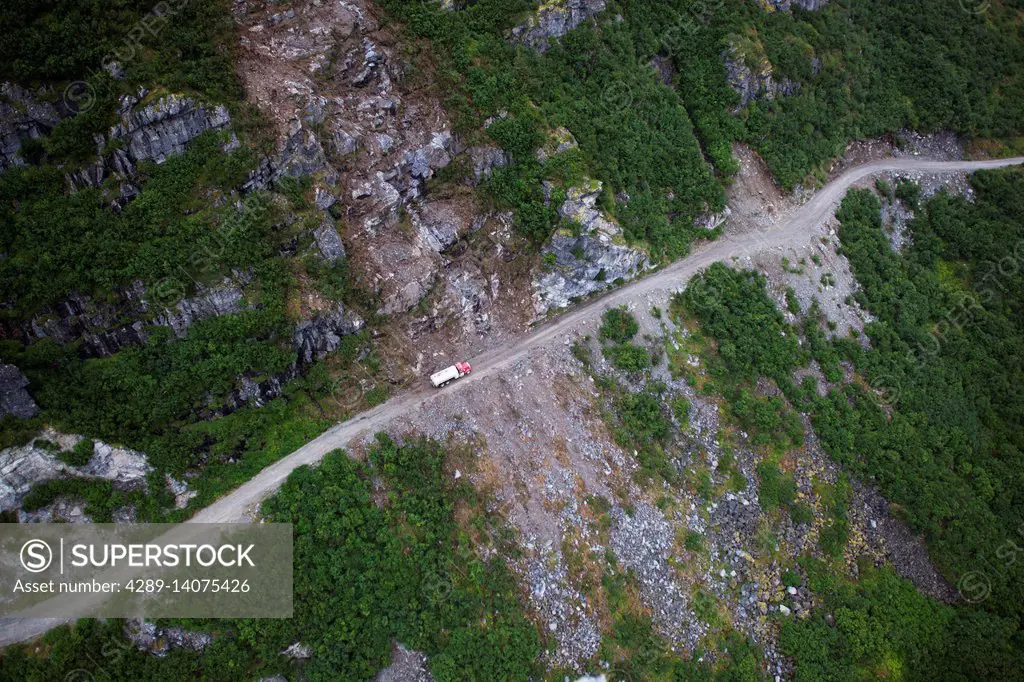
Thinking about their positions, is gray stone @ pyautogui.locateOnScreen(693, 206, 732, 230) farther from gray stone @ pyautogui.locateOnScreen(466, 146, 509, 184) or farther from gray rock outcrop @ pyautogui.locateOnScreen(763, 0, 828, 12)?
gray rock outcrop @ pyautogui.locateOnScreen(763, 0, 828, 12)

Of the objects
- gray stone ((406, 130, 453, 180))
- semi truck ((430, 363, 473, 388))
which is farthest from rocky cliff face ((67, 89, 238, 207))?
semi truck ((430, 363, 473, 388))

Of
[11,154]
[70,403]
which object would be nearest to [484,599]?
[70,403]

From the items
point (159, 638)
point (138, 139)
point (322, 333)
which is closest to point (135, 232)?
point (138, 139)

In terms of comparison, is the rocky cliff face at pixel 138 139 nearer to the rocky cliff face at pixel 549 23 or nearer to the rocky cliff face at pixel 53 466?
the rocky cliff face at pixel 53 466

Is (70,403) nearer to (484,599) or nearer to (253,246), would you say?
(253,246)

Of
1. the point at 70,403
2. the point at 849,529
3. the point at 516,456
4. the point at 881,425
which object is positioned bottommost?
the point at 849,529
